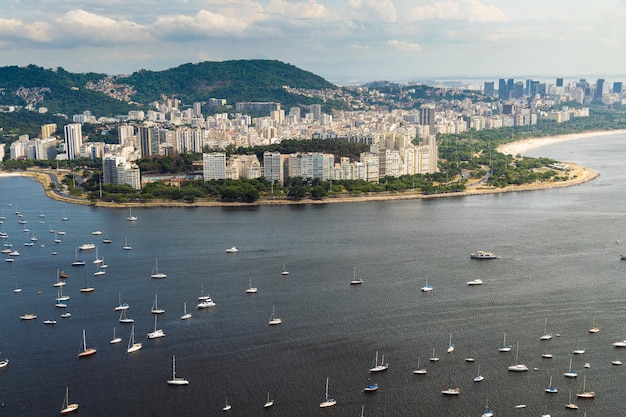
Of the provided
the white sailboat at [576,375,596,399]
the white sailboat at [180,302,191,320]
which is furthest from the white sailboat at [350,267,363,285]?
the white sailboat at [576,375,596,399]

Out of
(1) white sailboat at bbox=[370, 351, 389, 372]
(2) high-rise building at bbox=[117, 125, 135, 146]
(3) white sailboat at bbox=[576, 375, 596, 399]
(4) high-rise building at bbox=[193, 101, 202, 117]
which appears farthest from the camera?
(4) high-rise building at bbox=[193, 101, 202, 117]

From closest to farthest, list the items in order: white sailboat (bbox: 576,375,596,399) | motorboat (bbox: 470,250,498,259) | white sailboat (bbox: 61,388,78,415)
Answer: white sailboat (bbox: 61,388,78,415) → white sailboat (bbox: 576,375,596,399) → motorboat (bbox: 470,250,498,259)

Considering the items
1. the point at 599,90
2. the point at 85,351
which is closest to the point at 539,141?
the point at 599,90

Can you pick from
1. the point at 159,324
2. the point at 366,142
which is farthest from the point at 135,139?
the point at 159,324

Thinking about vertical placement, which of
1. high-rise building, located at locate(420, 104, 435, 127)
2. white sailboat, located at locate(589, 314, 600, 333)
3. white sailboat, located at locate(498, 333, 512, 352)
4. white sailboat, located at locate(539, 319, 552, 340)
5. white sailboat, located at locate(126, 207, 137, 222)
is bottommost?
white sailboat, located at locate(498, 333, 512, 352)

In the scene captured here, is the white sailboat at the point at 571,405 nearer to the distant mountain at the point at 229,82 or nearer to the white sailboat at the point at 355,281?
the white sailboat at the point at 355,281

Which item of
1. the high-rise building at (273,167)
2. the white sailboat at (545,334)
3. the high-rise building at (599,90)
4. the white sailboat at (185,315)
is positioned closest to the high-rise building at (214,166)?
the high-rise building at (273,167)

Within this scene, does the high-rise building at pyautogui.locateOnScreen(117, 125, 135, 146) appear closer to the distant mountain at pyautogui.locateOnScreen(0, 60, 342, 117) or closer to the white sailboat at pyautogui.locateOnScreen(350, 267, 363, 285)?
the distant mountain at pyautogui.locateOnScreen(0, 60, 342, 117)

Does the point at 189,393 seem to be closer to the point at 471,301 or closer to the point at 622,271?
the point at 471,301
